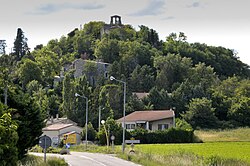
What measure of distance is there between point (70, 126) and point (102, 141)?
26.8 ft

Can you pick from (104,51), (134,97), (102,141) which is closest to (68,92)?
(134,97)

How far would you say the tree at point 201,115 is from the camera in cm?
9456

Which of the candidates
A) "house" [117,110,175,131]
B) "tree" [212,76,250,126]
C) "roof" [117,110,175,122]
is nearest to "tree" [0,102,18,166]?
"house" [117,110,175,131]

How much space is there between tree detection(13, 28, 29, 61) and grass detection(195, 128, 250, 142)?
73.8 metres

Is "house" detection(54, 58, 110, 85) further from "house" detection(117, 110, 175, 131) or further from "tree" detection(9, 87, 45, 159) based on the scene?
"tree" detection(9, 87, 45, 159)

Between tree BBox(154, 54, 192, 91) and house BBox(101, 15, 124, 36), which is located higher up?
house BBox(101, 15, 124, 36)

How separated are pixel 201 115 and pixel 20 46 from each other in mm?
71134

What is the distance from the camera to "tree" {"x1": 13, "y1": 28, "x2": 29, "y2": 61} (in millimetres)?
147250

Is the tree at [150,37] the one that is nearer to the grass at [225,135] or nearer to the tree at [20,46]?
the tree at [20,46]

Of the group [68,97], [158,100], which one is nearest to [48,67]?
[158,100]

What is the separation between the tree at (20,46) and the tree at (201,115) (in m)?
66.1

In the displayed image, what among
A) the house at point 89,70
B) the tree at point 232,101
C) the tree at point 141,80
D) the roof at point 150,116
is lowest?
the roof at point 150,116

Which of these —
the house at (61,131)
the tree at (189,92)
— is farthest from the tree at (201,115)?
the house at (61,131)

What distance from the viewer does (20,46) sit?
14950cm
